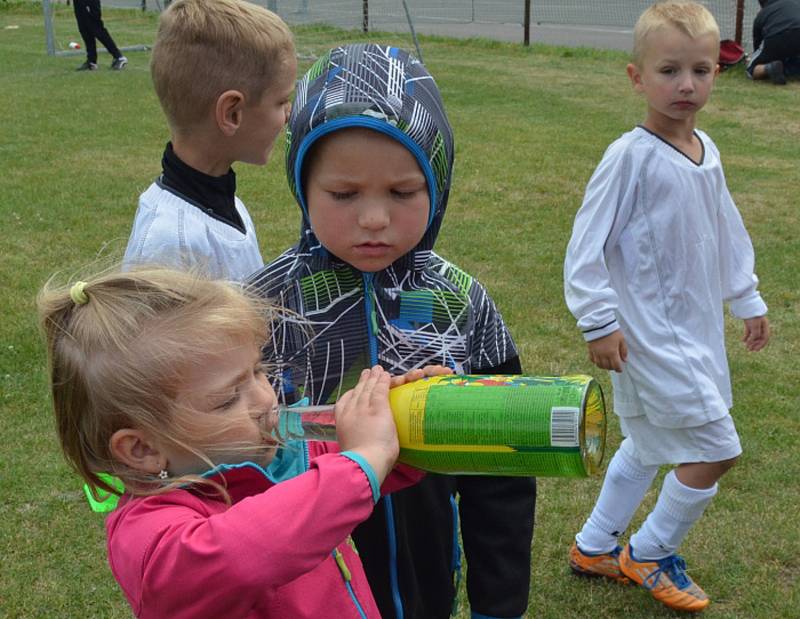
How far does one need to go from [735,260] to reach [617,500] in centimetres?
92

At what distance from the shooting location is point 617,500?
374 cm

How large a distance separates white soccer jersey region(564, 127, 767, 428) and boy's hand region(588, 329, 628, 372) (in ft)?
0.08

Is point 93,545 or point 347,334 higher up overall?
point 347,334

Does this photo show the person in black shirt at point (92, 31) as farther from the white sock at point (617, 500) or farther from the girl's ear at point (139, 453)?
the girl's ear at point (139, 453)

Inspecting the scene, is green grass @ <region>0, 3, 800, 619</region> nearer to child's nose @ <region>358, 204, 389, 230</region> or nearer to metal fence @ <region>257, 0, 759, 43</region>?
metal fence @ <region>257, 0, 759, 43</region>

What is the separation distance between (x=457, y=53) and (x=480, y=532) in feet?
53.4

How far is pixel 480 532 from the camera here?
7.47 ft

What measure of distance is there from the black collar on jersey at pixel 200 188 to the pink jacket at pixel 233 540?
4.28ft

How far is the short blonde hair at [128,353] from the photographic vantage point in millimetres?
1636

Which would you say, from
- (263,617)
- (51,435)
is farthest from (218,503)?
(51,435)

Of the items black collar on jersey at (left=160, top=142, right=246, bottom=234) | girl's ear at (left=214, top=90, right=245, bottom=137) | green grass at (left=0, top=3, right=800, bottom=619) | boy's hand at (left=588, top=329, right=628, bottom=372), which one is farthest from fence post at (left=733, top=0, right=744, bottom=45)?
black collar on jersey at (left=160, top=142, right=246, bottom=234)

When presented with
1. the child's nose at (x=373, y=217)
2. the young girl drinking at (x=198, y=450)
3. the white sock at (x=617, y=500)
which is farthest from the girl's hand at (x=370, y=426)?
the white sock at (x=617, y=500)

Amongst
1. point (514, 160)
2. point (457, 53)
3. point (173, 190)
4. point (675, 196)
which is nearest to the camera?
point (173, 190)

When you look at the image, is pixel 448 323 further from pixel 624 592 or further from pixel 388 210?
pixel 624 592
